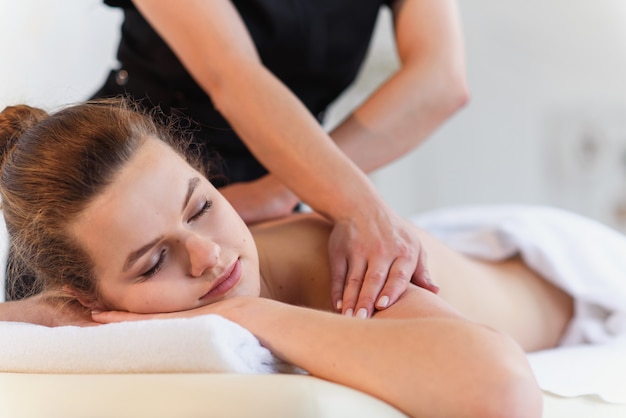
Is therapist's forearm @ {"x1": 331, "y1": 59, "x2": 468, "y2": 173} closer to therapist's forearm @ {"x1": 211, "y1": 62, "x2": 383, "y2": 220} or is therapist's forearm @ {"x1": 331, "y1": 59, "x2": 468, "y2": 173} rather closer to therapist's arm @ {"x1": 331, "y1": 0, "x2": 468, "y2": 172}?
therapist's arm @ {"x1": 331, "y1": 0, "x2": 468, "y2": 172}

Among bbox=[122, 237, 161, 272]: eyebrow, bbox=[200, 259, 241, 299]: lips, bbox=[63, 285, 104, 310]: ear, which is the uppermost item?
bbox=[122, 237, 161, 272]: eyebrow

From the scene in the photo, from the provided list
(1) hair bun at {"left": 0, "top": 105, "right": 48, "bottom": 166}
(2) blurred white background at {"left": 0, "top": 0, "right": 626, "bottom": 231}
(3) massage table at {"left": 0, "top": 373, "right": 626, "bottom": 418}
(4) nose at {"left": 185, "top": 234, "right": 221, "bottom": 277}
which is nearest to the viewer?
(3) massage table at {"left": 0, "top": 373, "right": 626, "bottom": 418}

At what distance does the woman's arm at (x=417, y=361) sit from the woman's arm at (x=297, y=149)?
19 centimetres

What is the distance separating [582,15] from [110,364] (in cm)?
264

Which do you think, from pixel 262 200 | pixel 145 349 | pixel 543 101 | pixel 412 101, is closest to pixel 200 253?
pixel 145 349

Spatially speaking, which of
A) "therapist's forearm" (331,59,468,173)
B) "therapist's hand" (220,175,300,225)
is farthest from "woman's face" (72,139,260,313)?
"therapist's forearm" (331,59,468,173)

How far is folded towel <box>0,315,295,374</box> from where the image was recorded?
32.6 inches

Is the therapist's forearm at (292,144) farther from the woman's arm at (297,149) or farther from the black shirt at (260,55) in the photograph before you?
the black shirt at (260,55)

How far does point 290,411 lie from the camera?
0.74 meters

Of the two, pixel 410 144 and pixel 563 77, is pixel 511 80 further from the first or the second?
pixel 410 144

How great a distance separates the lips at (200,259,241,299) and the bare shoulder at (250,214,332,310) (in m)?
0.18

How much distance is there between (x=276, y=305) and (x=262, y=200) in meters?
0.47

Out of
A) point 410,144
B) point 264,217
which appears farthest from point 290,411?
point 410,144

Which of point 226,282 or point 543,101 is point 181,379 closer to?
point 226,282
